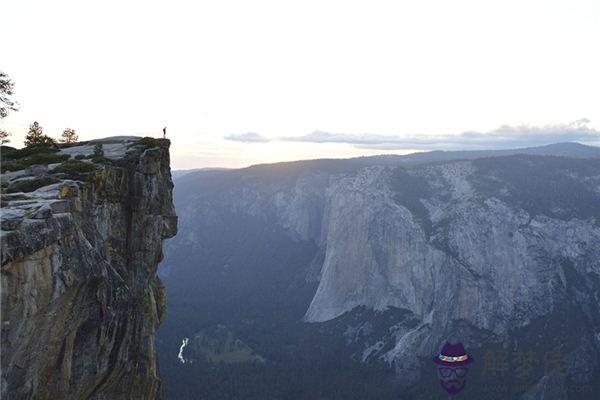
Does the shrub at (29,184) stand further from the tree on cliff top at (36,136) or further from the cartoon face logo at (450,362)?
the cartoon face logo at (450,362)

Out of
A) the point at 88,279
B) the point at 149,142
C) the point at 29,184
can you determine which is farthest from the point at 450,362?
the point at 29,184

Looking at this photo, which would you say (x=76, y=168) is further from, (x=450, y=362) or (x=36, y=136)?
(x=450, y=362)

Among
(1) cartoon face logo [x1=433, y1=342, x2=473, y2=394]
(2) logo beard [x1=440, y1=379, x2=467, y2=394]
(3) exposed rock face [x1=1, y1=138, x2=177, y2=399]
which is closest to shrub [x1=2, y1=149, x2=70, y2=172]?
(3) exposed rock face [x1=1, y1=138, x2=177, y2=399]

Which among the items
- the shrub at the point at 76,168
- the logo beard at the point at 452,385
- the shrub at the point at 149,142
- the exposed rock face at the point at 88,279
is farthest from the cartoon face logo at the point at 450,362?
the shrub at the point at 76,168

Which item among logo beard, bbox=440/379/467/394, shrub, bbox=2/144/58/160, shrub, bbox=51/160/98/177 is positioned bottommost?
logo beard, bbox=440/379/467/394

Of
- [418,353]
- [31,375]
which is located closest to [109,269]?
[31,375]

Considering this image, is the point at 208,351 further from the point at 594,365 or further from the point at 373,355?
the point at 594,365

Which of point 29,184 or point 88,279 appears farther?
point 29,184

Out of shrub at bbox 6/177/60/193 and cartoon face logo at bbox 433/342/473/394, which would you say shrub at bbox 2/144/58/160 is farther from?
cartoon face logo at bbox 433/342/473/394
